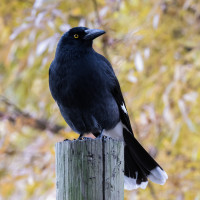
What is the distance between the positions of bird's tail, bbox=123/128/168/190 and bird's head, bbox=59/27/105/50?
814 millimetres

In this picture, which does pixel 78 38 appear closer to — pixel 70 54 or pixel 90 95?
pixel 70 54

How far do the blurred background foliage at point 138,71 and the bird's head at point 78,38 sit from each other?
1.09 feet

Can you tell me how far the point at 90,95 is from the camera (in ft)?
8.52

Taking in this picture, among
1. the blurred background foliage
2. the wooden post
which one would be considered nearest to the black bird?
the blurred background foliage

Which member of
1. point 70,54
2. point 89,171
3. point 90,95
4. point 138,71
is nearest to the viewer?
point 89,171

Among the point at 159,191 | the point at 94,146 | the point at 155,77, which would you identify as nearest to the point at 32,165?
the point at 159,191

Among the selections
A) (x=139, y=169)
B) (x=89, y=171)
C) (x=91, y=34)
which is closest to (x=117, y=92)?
(x=91, y=34)

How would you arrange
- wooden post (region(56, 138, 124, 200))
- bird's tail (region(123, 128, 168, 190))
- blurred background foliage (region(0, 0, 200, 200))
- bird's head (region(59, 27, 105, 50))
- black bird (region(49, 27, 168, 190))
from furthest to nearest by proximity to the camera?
blurred background foliage (region(0, 0, 200, 200)) < bird's head (region(59, 27, 105, 50)) < bird's tail (region(123, 128, 168, 190)) < black bird (region(49, 27, 168, 190)) < wooden post (region(56, 138, 124, 200))

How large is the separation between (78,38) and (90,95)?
50 cm

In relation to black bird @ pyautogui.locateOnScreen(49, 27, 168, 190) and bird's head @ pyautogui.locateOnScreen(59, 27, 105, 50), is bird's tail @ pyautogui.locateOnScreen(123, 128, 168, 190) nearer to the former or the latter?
black bird @ pyautogui.locateOnScreen(49, 27, 168, 190)

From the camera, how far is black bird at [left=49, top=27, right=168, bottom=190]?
2.59 meters

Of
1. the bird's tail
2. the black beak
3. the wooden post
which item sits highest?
the black beak

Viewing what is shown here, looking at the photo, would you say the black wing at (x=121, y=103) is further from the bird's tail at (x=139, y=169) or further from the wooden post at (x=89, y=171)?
the wooden post at (x=89, y=171)

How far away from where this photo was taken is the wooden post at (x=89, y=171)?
171 centimetres
